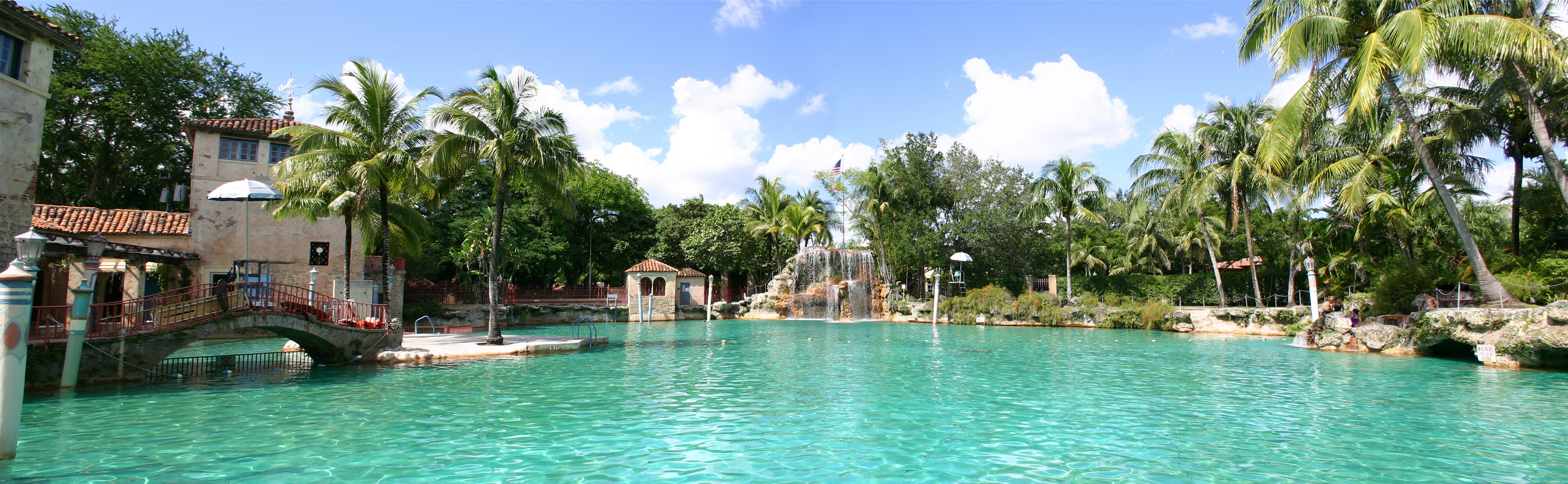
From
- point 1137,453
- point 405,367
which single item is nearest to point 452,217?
point 405,367

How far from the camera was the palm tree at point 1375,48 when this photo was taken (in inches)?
538

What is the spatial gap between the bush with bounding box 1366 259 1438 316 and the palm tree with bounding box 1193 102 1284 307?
787 cm

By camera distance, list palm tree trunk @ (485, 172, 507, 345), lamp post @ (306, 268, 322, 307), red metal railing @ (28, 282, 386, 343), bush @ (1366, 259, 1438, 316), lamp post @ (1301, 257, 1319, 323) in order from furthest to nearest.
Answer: lamp post @ (1301, 257, 1319, 323) < palm tree trunk @ (485, 172, 507, 345) < bush @ (1366, 259, 1438, 316) < lamp post @ (306, 268, 322, 307) < red metal railing @ (28, 282, 386, 343)

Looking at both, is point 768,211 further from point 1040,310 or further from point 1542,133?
point 1542,133

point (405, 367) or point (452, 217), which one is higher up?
point (452, 217)

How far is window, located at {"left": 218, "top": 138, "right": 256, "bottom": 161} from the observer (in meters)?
23.8

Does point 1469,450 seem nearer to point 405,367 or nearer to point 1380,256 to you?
point 405,367

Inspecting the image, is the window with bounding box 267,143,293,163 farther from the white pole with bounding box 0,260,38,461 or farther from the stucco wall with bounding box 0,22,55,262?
the white pole with bounding box 0,260,38,461

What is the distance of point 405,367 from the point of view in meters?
15.1

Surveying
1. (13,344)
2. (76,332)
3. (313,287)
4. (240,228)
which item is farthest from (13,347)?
(240,228)

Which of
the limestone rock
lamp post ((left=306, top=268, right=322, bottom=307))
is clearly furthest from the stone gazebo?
the limestone rock

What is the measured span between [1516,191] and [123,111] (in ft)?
148

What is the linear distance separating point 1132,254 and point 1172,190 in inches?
608

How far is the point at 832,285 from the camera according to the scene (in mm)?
39000
